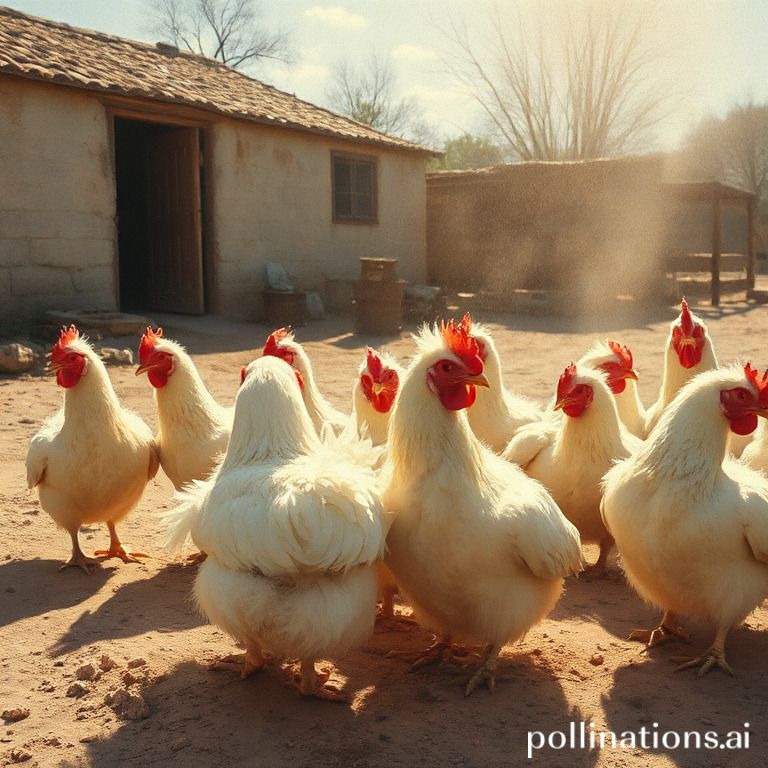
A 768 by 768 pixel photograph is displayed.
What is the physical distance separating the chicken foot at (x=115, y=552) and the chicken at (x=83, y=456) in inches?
4.7

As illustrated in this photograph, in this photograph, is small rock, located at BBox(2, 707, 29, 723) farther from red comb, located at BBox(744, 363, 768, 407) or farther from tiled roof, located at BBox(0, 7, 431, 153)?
tiled roof, located at BBox(0, 7, 431, 153)

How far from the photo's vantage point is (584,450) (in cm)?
430

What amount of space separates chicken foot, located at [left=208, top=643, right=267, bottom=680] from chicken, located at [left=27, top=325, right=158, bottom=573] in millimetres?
1527

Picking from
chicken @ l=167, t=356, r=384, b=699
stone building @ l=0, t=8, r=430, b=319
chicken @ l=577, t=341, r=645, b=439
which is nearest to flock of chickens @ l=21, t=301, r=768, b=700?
chicken @ l=167, t=356, r=384, b=699

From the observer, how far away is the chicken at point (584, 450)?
4.25 meters

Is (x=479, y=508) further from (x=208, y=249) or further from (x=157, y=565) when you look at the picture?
(x=208, y=249)

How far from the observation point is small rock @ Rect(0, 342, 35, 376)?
9.71 meters

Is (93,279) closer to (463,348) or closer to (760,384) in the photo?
(463,348)

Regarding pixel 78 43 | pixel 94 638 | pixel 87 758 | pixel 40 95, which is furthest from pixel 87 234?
pixel 87 758

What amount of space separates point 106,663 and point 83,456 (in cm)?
151

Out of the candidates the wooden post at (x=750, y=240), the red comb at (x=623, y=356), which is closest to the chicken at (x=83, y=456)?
the red comb at (x=623, y=356)

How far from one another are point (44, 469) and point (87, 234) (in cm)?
923

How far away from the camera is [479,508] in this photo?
3113 mm

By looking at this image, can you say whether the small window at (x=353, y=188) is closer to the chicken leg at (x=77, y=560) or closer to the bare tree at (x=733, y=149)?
the chicken leg at (x=77, y=560)
